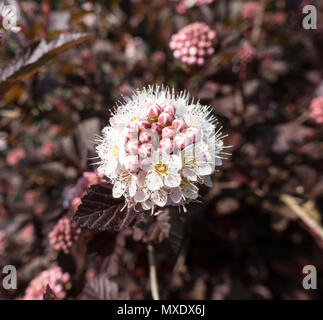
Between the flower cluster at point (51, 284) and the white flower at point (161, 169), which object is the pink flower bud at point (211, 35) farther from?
the flower cluster at point (51, 284)

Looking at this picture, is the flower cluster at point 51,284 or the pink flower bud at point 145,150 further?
the flower cluster at point 51,284

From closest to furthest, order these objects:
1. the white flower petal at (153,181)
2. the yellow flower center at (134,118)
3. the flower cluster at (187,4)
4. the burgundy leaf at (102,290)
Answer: the white flower petal at (153,181) → the yellow flower center at (134,118) → the burgundy leaf at (102,290) → the flower cluster at (187,4)

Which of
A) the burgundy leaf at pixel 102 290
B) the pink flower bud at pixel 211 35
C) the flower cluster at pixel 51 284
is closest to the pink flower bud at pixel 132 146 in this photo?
the burgundy leaf at pixel 102 290

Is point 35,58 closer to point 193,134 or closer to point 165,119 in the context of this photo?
point 165,119

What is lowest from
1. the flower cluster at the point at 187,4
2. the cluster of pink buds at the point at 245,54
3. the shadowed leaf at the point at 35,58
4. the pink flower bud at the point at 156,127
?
the pink flower bud at the point at 156,127

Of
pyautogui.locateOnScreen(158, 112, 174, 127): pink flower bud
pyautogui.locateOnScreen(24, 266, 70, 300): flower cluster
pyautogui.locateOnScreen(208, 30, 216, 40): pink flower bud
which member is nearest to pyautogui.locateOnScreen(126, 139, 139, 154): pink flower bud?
pyautogui.locateOnScreen(158, 112, 174, 127): pink flower bud

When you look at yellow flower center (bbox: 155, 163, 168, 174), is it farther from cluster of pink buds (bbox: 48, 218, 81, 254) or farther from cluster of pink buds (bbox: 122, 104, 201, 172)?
cluster of pink buds (bbox: 48, 218, 81, 254)
